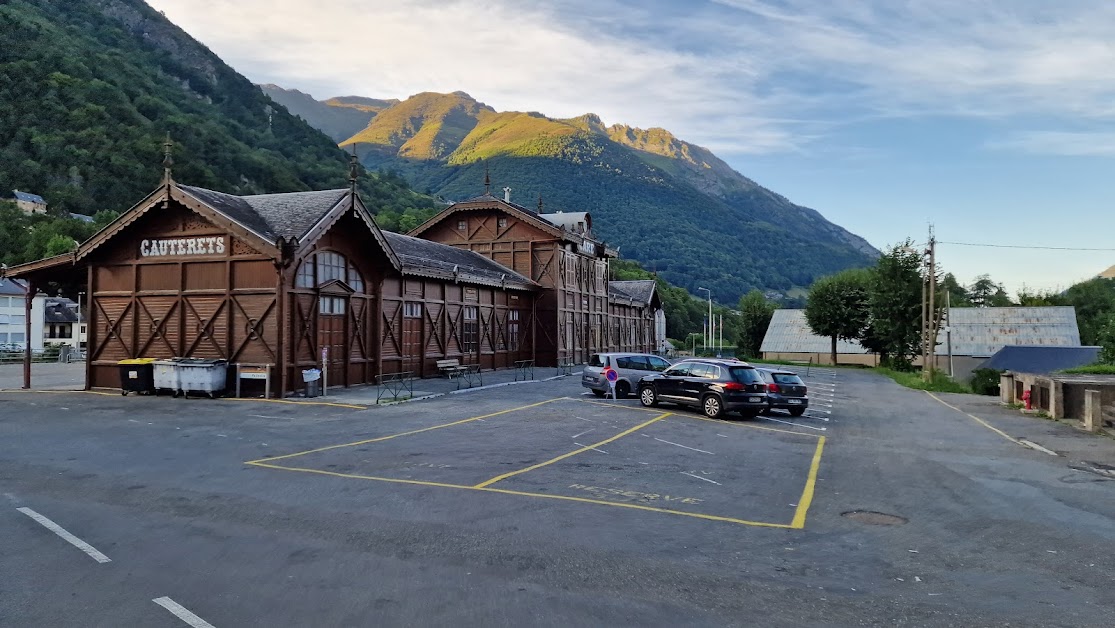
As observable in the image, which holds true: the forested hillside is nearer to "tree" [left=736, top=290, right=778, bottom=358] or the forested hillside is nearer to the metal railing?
"tree" [left=736, top=290, right=778, bottom=358]

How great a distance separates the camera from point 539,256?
154 ft

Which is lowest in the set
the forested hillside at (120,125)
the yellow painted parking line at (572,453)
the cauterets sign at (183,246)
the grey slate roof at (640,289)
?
the yellow painted parking line at (572,453)

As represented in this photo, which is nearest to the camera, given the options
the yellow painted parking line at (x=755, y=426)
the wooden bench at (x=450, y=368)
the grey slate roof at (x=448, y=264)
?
the yellow painted parking line at (x=755, y=426)

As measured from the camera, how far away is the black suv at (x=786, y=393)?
74.2 ft

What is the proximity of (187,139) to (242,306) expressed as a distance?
116878mm

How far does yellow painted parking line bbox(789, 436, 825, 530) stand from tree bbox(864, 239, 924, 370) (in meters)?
42.8

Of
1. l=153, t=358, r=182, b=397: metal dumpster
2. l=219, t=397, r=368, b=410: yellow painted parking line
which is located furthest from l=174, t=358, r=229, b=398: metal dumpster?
l=219, t=397, r=368, b=410: yellow painted parking line

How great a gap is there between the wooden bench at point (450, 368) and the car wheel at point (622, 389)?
9120mm

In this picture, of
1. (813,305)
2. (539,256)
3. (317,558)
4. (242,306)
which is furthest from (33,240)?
(317,558)

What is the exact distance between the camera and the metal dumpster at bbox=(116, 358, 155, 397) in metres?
25.2

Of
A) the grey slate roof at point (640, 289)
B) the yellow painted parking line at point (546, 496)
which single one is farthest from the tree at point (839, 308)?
the yellow painted parking line at point (546, 496)

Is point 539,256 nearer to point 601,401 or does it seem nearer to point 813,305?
point 601,401

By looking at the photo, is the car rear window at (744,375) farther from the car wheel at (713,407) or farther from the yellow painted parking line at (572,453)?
the yellow painted parking line at (572,453)

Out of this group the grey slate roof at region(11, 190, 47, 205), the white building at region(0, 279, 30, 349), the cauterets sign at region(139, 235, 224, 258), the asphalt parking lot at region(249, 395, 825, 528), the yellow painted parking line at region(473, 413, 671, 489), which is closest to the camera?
the asphalt parking lot at region(249, 395, 825, 528)
